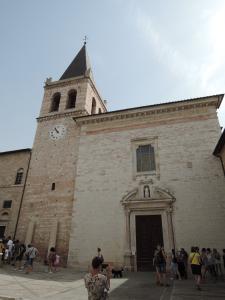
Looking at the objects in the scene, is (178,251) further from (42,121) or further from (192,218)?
(42,121)

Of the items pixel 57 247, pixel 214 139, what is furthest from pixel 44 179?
pixel 214 139

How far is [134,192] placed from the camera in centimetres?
1324

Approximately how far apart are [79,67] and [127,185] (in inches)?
539

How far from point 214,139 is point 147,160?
12.8 feet

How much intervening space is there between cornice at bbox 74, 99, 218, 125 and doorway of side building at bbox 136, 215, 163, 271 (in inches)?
253

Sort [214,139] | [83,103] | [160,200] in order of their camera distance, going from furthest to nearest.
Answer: [83,103] → [214,139] → [160,200]

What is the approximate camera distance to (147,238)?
12.5 meters

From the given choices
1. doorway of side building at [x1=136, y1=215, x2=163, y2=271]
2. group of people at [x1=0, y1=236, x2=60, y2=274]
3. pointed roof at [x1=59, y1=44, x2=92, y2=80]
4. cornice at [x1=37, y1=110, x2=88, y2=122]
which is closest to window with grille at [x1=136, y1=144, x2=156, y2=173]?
doorway of side building at [x1=136, y1=215, x2=163, y2=271]

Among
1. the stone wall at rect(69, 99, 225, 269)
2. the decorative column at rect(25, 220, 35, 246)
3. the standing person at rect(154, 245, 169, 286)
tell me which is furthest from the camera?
the decorative column at rect(25, 220, 35, 246)

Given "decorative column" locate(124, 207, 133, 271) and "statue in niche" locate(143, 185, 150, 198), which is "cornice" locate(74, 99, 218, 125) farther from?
"decorative column" locate(124, 207, 133, 271)

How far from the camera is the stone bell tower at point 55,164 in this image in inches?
562

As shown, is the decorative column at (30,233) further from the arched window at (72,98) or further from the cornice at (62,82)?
the cornice at (62,82)

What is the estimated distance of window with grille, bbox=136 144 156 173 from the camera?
1402cm

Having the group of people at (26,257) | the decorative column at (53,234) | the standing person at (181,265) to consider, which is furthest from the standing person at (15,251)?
the standing person at (181,265)
